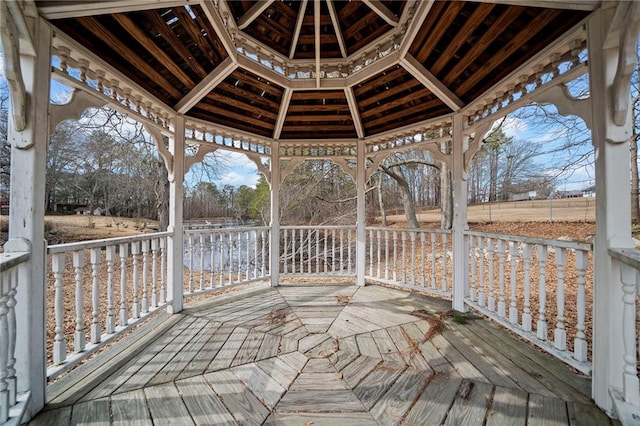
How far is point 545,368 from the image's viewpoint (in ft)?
6.64

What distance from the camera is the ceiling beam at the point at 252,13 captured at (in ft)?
8.33

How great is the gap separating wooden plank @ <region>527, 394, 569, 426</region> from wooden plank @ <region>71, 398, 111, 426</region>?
234cm

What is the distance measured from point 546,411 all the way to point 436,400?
0.60 m

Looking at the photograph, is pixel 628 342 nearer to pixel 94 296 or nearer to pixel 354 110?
pixel 354 110

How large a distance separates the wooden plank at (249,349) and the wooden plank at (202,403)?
Result: 295mm

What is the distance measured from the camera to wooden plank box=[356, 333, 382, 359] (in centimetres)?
222

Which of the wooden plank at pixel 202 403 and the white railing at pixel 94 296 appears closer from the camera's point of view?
the wooden plank at pixel 202 403

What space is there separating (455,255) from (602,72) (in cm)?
217

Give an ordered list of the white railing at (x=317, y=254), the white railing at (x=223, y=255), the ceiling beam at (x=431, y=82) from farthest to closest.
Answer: the white railing at (x=317, y=254)
the white railing at (x=223, y=255)
the ceiling beam at (x=431, y=82)

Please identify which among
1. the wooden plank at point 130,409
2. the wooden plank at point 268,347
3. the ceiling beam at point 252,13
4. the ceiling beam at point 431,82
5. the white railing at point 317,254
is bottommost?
the wooden plank at point 268,347

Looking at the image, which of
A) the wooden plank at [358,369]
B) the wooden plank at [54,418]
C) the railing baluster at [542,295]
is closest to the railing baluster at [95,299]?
the wooden plank at [54,418]

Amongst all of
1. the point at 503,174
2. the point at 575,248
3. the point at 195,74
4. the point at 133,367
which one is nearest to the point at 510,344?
the point at 575,248

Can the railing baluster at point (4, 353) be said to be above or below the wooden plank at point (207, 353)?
above

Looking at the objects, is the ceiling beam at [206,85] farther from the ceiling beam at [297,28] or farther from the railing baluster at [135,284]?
the railing baluster at [135,284]
